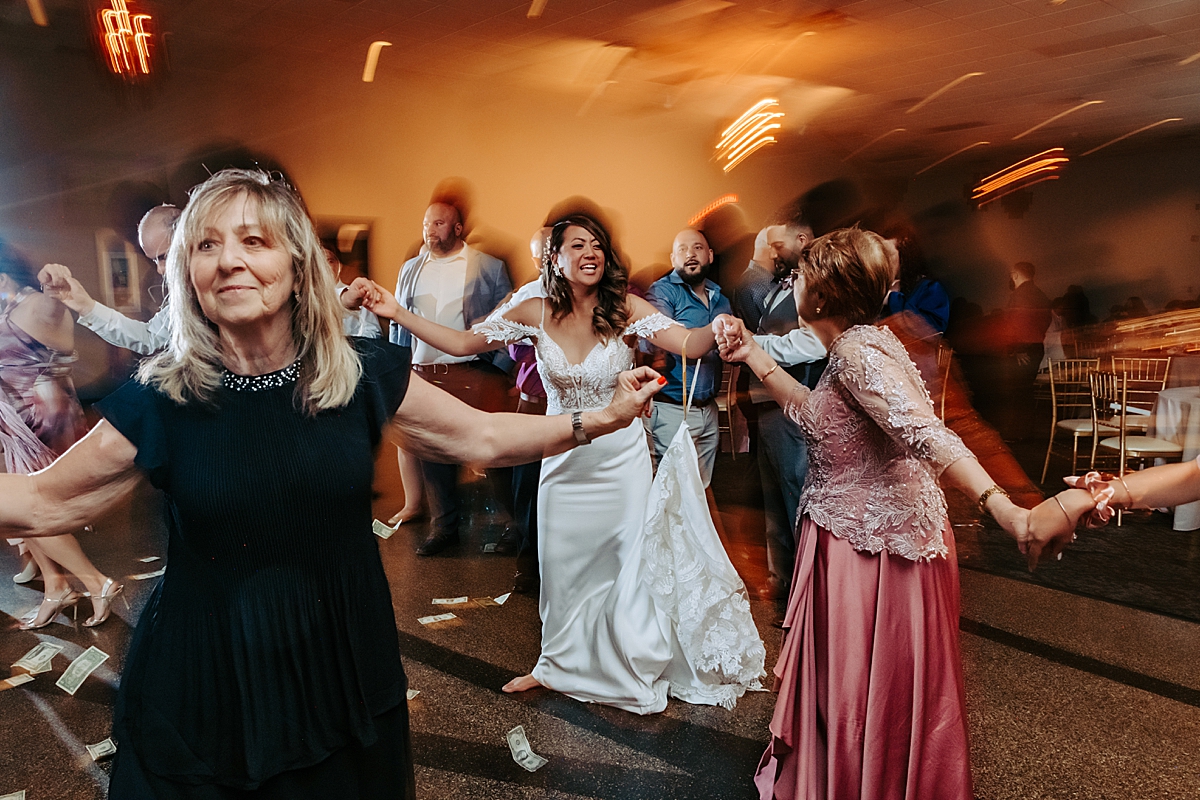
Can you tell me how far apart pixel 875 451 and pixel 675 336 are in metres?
1.08

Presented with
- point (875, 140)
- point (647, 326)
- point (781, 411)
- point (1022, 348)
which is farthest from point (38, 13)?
point (1022, 348)

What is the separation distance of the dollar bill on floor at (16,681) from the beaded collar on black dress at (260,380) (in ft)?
7.22

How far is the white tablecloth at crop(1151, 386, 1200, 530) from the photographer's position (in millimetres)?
3918

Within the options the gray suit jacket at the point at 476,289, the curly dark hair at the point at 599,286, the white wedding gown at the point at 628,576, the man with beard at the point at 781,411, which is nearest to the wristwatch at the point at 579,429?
the white wedding gown at the point at 628,576

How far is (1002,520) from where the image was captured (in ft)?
4.55

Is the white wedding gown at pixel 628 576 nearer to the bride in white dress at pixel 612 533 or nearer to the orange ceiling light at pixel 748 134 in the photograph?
the bride in white dress at pixel 612 533

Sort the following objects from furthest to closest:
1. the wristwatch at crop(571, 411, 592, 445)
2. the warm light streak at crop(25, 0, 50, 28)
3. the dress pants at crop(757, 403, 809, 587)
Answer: the dress pants at crop(757, 403, 809, 587) → the warm light streak at crop(25, 0, 50, 28) → the wristwatch at crop(571, 411, 592, 445)

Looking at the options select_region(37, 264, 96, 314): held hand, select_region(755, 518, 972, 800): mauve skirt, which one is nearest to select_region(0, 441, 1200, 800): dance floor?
select_region(755, 518, 972, 800): mauve skirt

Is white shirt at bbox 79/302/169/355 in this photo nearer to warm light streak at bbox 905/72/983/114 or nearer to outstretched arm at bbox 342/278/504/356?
outstretched arm at bbox 342/278/504/356

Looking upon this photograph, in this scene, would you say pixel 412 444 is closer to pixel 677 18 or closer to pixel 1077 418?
pixel 677 18

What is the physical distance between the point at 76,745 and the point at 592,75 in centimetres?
319

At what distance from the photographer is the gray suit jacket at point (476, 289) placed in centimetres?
328

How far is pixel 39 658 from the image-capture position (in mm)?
2564

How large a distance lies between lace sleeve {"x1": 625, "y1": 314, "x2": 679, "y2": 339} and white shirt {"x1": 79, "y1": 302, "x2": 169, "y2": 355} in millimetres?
1531
